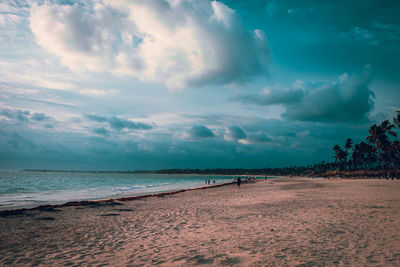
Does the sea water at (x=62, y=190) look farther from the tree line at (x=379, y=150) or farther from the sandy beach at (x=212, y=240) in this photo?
the tree line at (x=379, y=150)

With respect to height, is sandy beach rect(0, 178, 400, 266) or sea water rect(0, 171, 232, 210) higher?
sandy beach rect(0, 178, 400, 266)

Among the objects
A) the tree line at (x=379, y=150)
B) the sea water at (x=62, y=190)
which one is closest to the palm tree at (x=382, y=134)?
the tree line at (x=379, y=150)

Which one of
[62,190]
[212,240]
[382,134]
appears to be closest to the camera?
[212,240]

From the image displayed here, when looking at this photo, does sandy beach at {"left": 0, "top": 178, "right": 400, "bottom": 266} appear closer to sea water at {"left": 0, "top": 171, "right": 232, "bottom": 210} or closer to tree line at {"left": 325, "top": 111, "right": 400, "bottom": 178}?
sea water at {"left": 0, "top": 171, "right": 232, "bottom": 210}

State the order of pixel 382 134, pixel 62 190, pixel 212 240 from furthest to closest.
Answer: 1. pixel 382 134
2. pixel 62 190
3. pixel 212 240

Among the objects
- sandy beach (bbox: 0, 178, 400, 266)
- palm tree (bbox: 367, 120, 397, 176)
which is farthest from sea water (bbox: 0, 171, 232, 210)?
palm tree (bbox: 367, 120, 397, 176)

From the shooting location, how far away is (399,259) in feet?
19.1

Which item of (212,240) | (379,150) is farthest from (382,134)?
(212,240)

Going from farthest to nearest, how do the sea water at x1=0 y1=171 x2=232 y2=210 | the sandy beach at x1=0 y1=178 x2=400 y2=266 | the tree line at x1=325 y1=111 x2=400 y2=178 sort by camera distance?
the tree line at x1=325 y1=111 x2=400 y2=178
the sea water at x1=0 y1=171 x2=232 y2=210
the sandy beach at x1=0 y1=178 x2=400 y2=266

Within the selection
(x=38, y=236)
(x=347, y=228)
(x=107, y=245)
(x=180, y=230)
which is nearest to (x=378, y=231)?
(x=347, y=228)

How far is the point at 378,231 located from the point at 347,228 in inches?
37.8

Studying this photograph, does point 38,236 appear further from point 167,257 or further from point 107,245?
point 167,257

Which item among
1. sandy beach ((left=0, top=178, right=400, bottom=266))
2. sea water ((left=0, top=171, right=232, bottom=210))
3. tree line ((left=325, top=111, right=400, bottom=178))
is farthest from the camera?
tree line ((left=325, top=111, right=400, bottom=178))

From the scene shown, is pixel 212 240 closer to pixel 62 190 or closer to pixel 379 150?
pixel 62 190
